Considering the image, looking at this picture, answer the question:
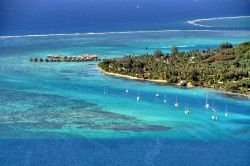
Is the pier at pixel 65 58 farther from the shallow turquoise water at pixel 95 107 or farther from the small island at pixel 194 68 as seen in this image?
the small island at pixel 194 68

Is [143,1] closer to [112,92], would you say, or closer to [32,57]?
[32,57]

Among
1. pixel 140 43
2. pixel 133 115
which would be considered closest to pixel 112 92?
pixel 133 115

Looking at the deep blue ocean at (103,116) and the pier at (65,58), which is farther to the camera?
the pier at (65,58)

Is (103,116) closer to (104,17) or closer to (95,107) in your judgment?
(95,107)

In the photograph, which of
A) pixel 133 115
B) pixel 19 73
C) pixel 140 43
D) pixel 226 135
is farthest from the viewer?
pixel 140 43

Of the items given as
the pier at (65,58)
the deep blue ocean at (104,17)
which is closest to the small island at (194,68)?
the pier at (65,58)
